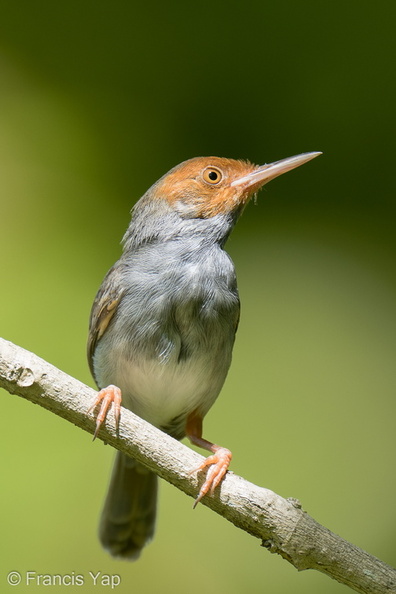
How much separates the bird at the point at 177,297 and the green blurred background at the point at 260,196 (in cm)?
76

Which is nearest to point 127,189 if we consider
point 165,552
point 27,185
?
point 27,185

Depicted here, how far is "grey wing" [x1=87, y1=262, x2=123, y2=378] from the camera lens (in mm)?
3438

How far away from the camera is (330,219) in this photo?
4.92 m

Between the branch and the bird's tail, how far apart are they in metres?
1.29

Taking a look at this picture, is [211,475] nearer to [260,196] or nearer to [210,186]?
[210,186]

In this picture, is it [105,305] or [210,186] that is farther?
[210,186]

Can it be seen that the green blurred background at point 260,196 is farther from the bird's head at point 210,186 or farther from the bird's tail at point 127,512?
the bird's head at point 210,186

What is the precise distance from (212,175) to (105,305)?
797 mm

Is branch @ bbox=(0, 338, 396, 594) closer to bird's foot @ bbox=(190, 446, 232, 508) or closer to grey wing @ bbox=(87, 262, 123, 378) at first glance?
bird's foot @ bbox=(190, 446, 232, 508)

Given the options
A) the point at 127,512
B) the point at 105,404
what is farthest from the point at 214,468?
the point at 127,512

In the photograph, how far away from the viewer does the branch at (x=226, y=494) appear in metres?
2.65

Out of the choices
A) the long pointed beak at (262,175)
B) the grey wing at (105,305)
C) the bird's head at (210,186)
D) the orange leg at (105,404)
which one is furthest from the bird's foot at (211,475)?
the long pointed beak at (262,175)

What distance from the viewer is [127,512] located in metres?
4.07

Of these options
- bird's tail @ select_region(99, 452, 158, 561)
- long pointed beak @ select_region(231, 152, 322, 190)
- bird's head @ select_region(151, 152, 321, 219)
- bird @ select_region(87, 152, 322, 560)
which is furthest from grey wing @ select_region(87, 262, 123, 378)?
bird's tail @ select_region(99, 452, 158, 561)
